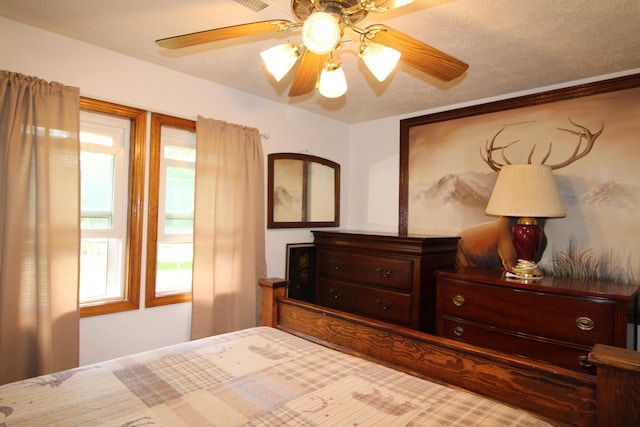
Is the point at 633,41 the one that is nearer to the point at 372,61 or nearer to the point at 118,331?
the point at 372,61

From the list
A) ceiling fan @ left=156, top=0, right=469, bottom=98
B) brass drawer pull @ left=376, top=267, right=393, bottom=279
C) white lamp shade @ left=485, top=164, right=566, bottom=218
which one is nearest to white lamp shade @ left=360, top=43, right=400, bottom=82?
ceiling fan @ left=156, top=0, right=469, bottom=98

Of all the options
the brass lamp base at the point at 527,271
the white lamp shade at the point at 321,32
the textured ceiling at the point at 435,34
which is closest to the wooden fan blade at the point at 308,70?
the white lamp shade at the point at 321,32

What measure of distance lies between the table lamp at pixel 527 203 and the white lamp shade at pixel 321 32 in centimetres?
170

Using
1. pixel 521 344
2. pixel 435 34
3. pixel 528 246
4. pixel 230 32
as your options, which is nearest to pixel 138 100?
pixel 230 32

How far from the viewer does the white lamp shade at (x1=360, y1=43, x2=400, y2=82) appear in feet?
4.27

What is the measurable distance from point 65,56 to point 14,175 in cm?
78

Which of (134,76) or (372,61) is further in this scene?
(134,76)

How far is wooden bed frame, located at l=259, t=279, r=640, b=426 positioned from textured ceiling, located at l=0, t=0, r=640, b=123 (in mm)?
1483

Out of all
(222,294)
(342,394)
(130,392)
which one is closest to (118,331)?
(222,294)

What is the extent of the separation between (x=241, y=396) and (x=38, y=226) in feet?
5.28

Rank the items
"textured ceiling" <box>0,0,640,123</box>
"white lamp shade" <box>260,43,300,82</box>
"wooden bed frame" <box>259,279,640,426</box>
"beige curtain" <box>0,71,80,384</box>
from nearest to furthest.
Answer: "wooden bed frame" <box>259,279,640,426</box> → "white lamp shade" <box>260,43,300,82</box> → "textured ceiling" <box>0,0,640,123</box> → "beige curtain" <box>0,71,80,384</box>

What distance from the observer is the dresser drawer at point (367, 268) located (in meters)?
2.68

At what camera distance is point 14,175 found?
1.91 m

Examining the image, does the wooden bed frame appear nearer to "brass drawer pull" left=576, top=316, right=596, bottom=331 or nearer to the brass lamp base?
"brass drawer pull" left=576, top=316, right=596, bottom=331
